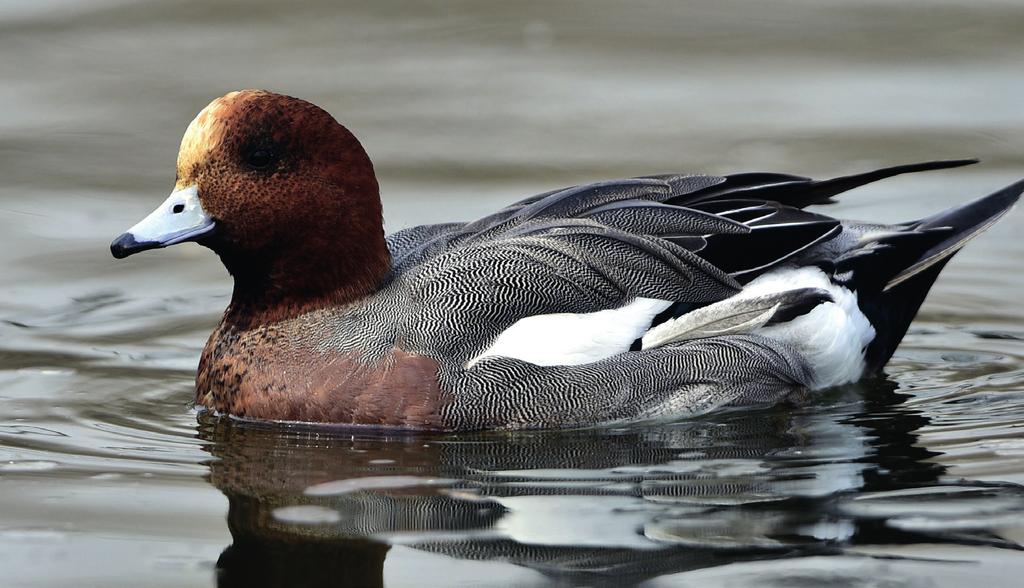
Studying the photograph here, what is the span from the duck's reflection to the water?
14 mm

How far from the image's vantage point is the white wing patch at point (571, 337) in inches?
219

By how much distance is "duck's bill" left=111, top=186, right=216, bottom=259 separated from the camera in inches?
213

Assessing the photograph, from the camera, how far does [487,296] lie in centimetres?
559

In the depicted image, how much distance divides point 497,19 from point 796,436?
5.49 meters

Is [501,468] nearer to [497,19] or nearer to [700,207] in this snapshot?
[700,207]

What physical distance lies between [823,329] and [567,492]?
162cm

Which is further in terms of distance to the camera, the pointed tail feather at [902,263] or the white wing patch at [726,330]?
the pointed tail feather at [902,263]

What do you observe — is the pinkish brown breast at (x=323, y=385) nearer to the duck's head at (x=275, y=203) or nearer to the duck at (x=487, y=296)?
the duck at (x=487, y=296)

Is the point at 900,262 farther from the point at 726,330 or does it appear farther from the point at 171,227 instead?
the point at 171,227

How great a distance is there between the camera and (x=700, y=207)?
6090 mm

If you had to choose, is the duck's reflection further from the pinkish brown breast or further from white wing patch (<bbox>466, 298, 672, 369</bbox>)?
white wing patch (<bbox>466, 298, 672, 369</bbox>)

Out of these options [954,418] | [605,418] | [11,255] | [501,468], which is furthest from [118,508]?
[11,255]

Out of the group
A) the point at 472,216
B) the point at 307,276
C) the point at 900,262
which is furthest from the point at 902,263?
the point at 472,216

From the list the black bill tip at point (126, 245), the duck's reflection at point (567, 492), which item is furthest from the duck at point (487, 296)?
the duck's reflection at point (567, 492)
